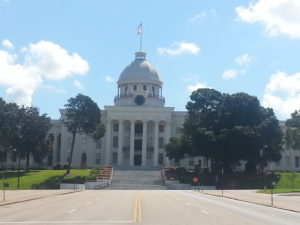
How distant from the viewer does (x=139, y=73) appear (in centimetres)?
13200

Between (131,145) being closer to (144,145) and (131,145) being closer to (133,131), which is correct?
(144,145)

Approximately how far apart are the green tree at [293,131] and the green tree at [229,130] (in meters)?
9.10

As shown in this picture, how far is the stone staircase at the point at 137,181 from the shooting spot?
83.9m

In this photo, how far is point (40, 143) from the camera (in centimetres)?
9938

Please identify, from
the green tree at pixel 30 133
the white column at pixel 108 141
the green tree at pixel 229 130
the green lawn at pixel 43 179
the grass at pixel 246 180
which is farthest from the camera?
the white column at pixel 108 141

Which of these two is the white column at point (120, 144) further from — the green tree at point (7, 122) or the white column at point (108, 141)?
the green tree at point (7, 122)

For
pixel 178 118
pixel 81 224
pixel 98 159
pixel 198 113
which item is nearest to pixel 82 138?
pixel 98 159

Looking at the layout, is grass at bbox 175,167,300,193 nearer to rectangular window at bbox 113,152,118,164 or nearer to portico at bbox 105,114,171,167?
portico at bbox 105,114,171,167

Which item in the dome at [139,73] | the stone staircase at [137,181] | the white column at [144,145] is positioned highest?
the dome at [139,73]

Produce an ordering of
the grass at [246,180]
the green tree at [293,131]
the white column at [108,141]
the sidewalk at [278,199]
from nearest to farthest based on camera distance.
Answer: the sidewalk at [278,199] < the grass at [246,180] < the green tree at [293,131] < the white column at [108,141]

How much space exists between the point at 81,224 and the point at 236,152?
6489cm

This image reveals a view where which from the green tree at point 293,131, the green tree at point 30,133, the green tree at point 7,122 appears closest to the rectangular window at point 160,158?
the green tree at point 293,131

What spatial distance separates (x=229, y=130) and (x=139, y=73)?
51025mm

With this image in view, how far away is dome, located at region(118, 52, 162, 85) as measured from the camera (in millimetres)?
131250
